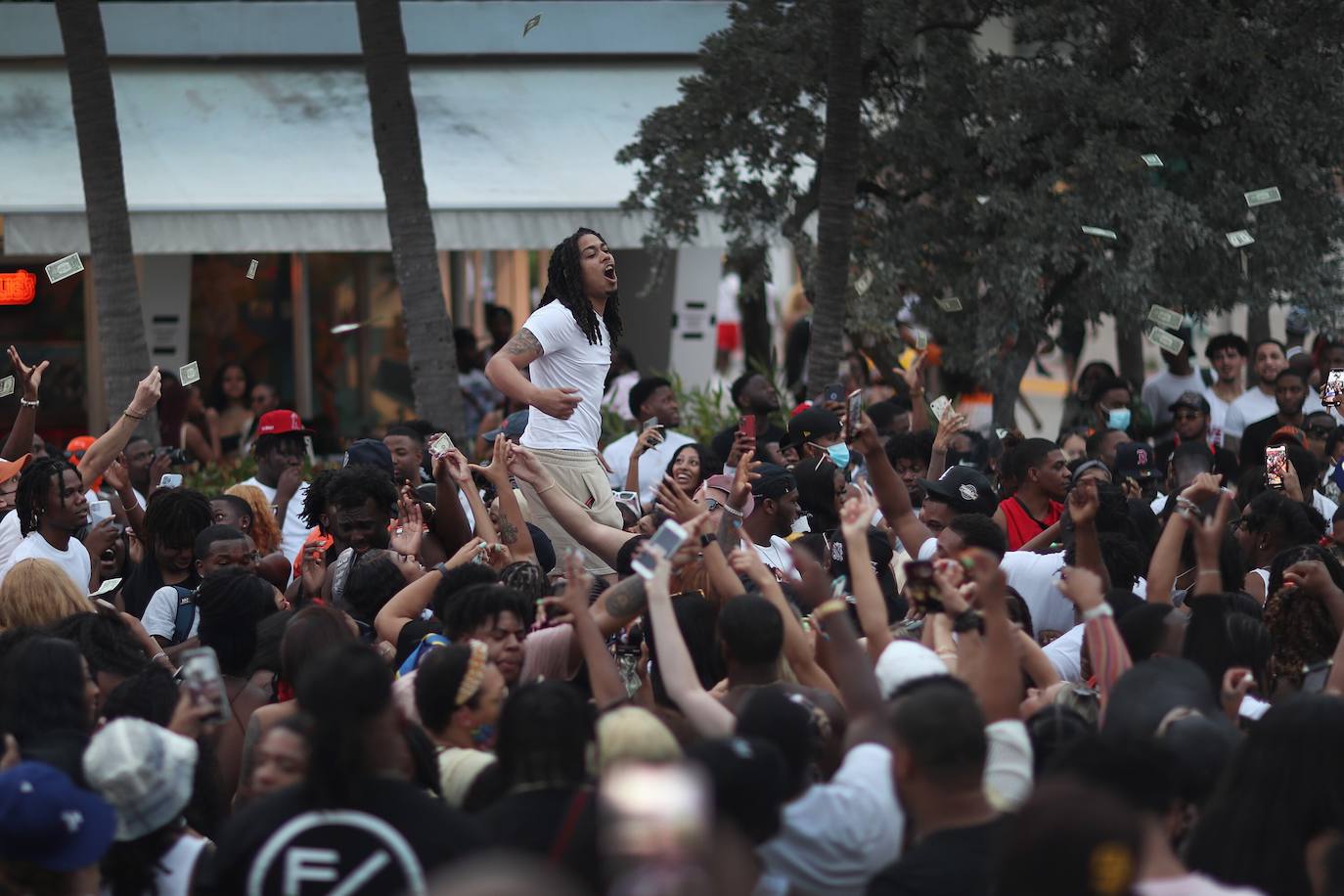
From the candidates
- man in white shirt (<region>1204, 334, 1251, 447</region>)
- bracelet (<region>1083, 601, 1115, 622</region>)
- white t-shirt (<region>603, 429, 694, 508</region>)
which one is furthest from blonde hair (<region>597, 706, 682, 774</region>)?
man in white shirt (<region>1204, 334, 1251, 447</region>)

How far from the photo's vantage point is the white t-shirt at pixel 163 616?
6957 millimetres

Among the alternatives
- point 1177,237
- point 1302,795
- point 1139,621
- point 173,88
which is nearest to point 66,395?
point 173,88

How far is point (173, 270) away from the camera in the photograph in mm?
17125

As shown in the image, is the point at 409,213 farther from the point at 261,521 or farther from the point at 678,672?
the point at 678,672

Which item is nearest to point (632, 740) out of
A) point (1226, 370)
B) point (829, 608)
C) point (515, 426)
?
point (829, 608)

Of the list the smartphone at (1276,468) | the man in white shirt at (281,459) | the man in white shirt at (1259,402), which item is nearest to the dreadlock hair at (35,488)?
the man in white shirt at (281,459)

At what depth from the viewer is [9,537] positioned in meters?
7.74

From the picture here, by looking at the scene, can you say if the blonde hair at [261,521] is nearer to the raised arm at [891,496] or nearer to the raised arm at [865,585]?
the raised arm at [891,496]

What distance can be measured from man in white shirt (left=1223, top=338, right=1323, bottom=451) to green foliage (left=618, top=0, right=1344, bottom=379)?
1.44 feet

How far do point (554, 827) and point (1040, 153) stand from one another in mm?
9545

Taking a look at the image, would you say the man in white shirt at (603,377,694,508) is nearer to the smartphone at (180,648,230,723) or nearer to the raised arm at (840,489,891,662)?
the raised arm at (840,489,891,662)

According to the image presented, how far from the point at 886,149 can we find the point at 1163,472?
3440 mm

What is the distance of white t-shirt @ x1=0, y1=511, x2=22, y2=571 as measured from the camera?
300 inches

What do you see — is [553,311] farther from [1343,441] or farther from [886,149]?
[886,149]
